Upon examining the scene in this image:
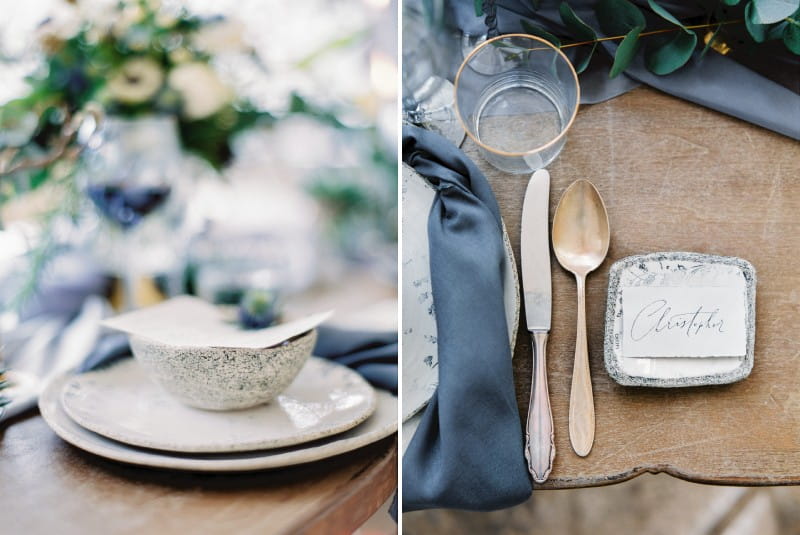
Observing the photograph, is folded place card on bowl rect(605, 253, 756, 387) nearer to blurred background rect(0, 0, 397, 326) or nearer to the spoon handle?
the spoon handle

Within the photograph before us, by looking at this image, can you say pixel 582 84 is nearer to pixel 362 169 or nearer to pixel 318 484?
pixel 362 169

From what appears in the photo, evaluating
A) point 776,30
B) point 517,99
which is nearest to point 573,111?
point 517,99

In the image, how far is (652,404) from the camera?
0.35 m

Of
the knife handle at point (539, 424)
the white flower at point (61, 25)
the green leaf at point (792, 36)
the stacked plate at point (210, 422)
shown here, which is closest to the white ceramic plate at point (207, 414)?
the stacked plate at point (210, 422)

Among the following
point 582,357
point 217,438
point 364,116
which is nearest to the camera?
point 217,438

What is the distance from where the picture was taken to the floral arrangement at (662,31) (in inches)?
13.9

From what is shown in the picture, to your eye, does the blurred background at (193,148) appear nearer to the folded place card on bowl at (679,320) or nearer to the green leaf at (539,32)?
the green leaf at (539,32)

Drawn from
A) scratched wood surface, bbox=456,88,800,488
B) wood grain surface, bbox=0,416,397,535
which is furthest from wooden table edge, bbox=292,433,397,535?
scratched wood surface, bbox=456,88,800,488

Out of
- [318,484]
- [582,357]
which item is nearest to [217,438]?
[318,484]

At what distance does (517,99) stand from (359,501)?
0.26 metres

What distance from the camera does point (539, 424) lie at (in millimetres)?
343

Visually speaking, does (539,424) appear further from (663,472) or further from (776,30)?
(776,30)

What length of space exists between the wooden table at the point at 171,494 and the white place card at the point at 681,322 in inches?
6.8

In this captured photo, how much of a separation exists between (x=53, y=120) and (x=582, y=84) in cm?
36
